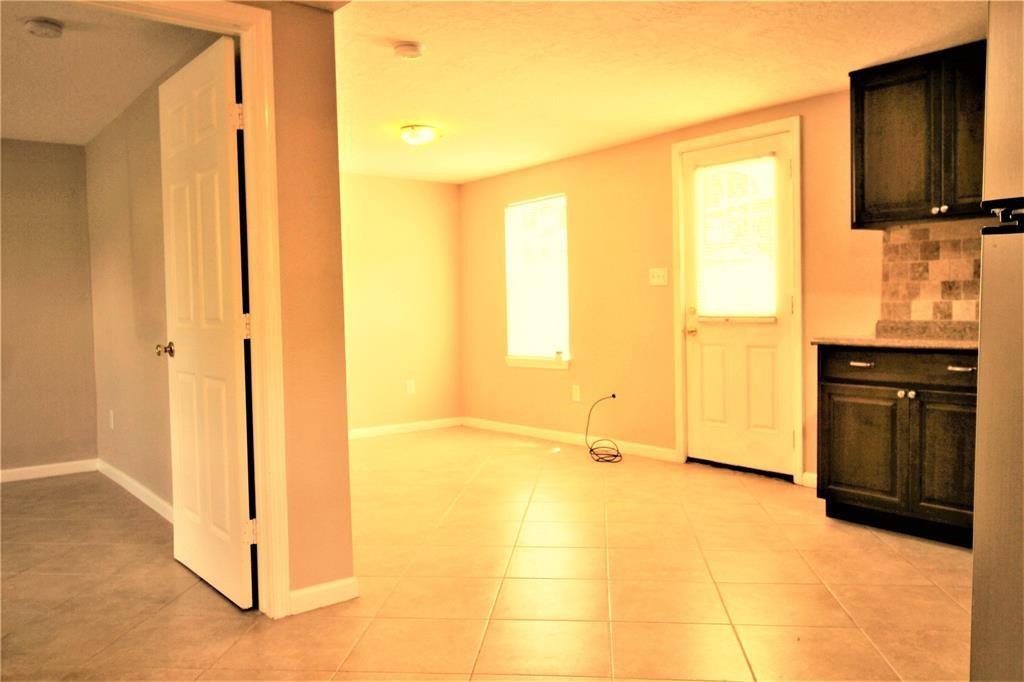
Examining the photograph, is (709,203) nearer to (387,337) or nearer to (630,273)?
(630,273)

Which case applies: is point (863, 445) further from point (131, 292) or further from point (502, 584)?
point (131, 292)

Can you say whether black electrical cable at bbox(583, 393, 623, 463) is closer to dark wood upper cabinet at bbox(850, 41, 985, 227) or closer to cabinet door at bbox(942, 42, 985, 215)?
dark wood upper cabinet at bbox(850, 41, 985, 227)

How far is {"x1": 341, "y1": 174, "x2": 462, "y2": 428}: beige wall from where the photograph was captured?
19.5 ft

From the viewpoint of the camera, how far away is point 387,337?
20.2 ft

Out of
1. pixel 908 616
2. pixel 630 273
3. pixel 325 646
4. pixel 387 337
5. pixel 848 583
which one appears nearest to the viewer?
pixel 325 646

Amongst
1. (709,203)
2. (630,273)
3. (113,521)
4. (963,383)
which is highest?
(709,203)

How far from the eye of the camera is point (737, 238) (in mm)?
4477

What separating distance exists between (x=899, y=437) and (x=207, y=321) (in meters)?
3.12

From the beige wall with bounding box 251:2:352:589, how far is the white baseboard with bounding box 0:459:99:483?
332 centimetres

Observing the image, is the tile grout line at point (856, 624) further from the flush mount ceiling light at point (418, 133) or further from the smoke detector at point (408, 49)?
the flush mount ceiling light at point (418, 133)

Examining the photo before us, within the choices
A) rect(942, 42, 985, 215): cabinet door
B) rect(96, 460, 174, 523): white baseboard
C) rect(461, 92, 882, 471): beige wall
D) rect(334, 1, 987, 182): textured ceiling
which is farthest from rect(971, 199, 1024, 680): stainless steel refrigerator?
rect(96, 460, 174, 523): white baseboard

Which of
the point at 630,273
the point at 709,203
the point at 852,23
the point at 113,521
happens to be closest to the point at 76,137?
the point at 113,521

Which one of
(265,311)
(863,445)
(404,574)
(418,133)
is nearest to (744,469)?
(863,445)

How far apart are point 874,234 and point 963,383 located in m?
1.16
